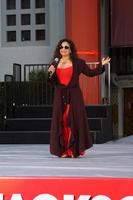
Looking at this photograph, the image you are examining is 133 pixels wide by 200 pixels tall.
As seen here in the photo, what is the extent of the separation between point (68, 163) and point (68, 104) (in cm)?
98

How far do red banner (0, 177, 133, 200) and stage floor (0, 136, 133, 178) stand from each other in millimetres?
1432

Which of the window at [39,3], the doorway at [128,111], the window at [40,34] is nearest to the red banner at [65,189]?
the window at [40,34]

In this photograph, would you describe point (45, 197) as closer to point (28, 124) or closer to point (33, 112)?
point (28, 124)

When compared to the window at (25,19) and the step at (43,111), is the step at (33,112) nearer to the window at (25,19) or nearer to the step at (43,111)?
the step at (43,111)

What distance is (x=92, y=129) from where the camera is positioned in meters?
11.3

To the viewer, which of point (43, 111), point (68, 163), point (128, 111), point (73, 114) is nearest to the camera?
point (68, 163)

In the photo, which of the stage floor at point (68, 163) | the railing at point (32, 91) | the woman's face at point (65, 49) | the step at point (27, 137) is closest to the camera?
the stage floor at point (68, 163)

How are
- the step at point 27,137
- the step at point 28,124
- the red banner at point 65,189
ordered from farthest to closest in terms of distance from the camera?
the step at point 28,124
the step at point 27,137
the red banner at point 65,189

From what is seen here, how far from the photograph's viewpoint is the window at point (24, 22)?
20.1m

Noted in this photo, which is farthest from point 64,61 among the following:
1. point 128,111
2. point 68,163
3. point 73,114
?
point 128,111

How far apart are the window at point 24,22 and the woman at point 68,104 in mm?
12454

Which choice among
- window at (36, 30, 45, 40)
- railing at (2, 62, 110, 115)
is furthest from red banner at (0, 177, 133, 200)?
window at (36, 30, 45, 40)

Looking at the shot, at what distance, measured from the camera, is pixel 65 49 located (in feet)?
24.7

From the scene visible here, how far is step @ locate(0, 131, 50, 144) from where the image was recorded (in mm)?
11148
